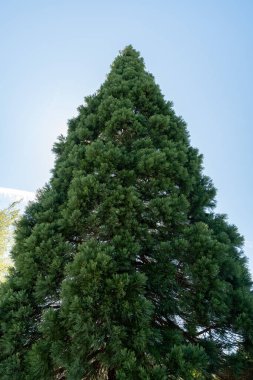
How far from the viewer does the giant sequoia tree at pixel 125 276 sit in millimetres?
3121

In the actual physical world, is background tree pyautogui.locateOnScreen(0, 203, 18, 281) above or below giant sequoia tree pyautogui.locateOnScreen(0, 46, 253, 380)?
above

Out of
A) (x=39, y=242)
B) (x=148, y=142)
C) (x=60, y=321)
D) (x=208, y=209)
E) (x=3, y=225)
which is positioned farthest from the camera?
(x=3, y=225)

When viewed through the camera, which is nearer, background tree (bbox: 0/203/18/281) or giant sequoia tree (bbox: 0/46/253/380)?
giant sequoia tree (bbox: 0/46/253/380)

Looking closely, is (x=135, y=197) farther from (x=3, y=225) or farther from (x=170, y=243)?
(x=3, y=225)

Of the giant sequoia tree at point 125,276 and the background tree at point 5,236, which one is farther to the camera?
the background tree at point 5,236

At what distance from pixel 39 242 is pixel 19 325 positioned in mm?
1104

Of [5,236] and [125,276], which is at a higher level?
[5,236]

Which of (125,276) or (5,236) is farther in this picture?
(5,236)

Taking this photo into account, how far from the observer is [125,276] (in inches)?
131

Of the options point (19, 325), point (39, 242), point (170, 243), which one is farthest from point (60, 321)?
point (170, 243)

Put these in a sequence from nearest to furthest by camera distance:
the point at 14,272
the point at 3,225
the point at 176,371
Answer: the point at 176,371 → the point at 14,272 → the point at 3,225

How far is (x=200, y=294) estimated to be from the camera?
380 cm

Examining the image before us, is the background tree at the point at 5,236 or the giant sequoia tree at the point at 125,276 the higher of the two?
the background tree at the point at 5,236

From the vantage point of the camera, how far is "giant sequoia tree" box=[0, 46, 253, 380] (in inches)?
123
